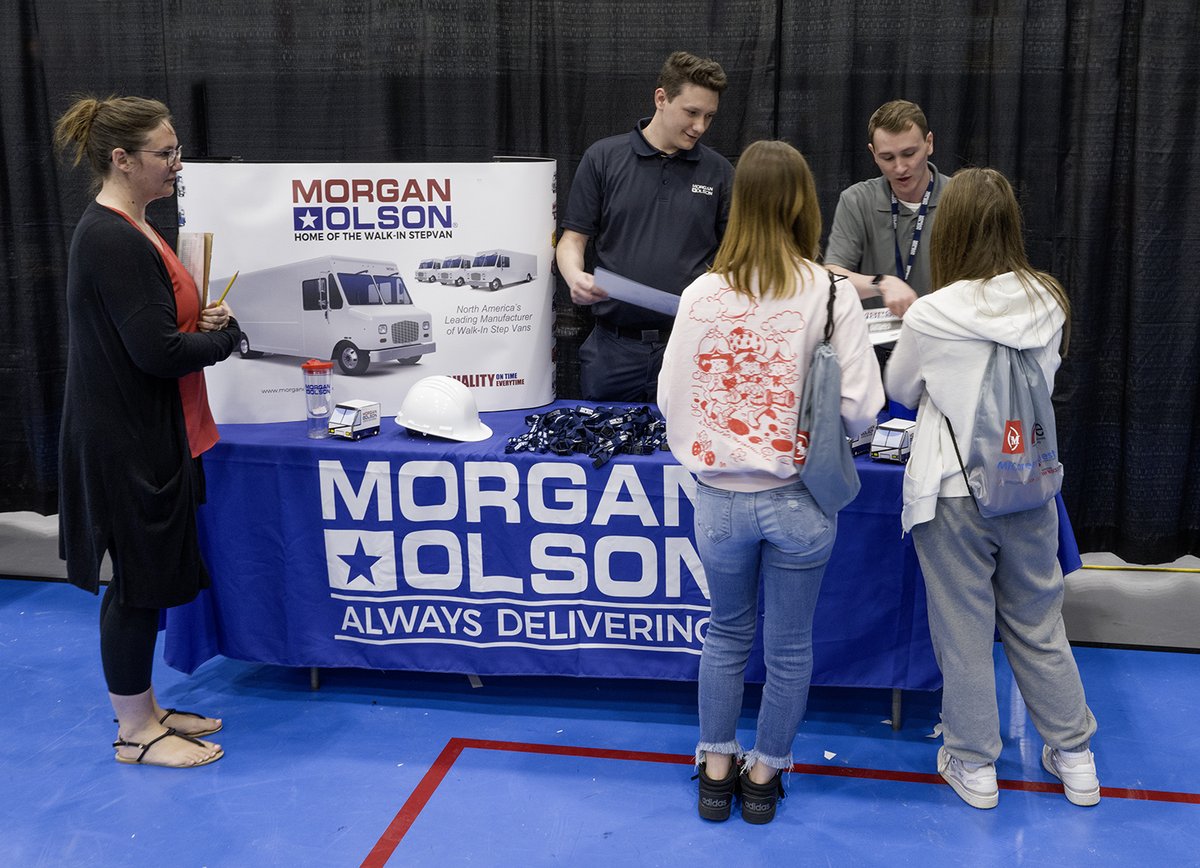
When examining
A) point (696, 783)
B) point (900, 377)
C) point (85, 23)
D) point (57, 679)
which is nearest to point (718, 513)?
point (900, 377)

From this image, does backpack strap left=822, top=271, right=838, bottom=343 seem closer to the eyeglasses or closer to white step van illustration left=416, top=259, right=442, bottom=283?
white step van illustration left=416, top=259, right=442, bottom=283

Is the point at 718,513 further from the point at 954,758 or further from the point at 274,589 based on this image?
the point at 274,589

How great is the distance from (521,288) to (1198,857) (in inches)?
86.2

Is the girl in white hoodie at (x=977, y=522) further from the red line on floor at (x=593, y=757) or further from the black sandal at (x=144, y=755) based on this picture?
the black sandal at (x=144, y=755)

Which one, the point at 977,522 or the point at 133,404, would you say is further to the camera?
the point at 133,404

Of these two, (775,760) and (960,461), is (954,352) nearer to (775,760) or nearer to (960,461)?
(960,461)

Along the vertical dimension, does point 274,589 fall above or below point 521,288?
below

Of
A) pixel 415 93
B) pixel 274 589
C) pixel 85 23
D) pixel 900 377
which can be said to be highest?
pixel 85 23

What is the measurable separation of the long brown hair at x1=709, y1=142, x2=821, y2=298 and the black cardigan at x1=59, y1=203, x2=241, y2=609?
131cm

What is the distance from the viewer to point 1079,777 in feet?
8.32

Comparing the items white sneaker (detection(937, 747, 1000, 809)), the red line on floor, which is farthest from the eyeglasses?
white sneaker (detection(937, 747, 1000, 809))

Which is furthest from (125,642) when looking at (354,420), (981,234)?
(981,234)

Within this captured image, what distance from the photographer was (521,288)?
10.1 feet

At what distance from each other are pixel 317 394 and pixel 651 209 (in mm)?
1112
